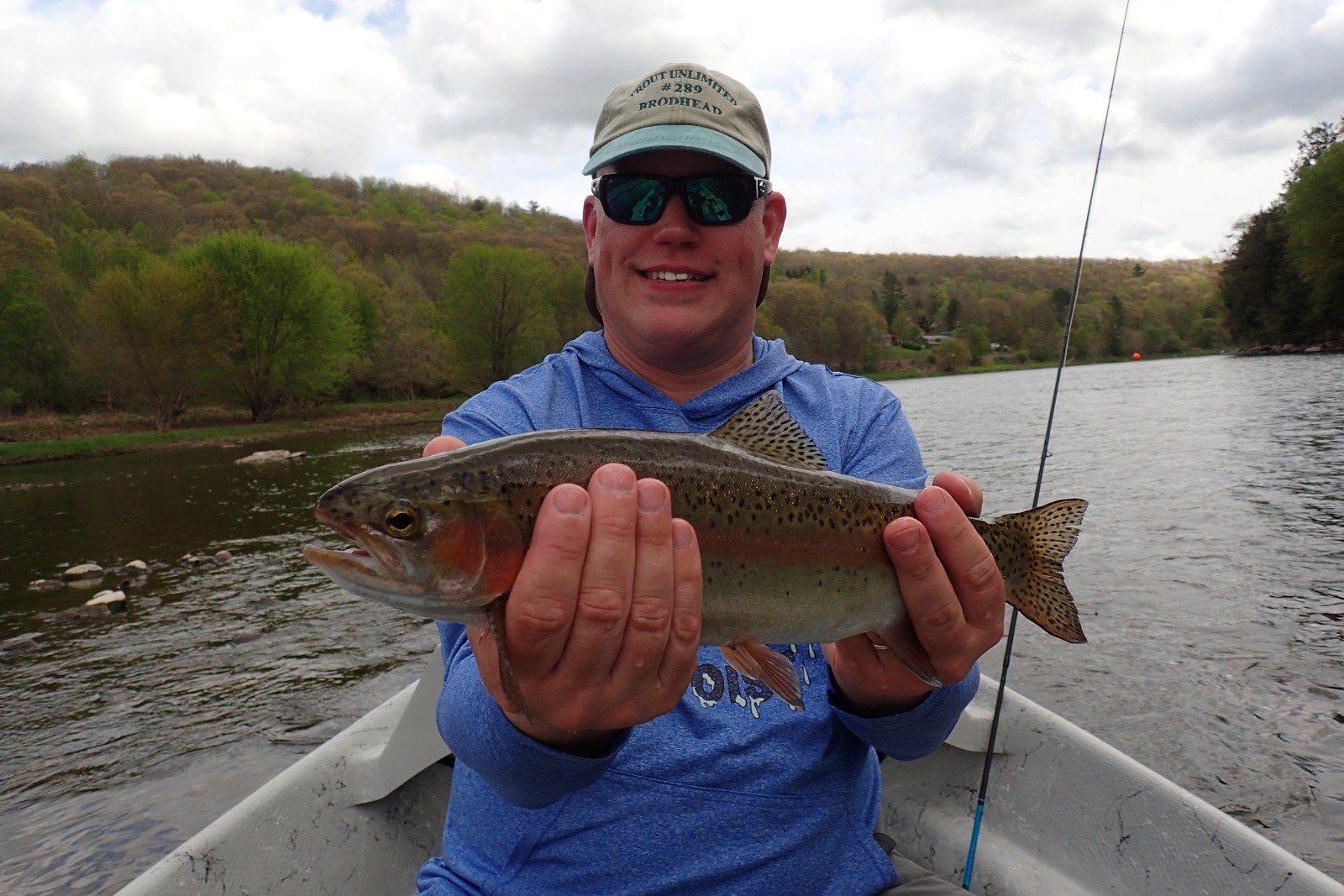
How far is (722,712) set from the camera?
262 cm

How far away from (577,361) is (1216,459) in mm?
22629

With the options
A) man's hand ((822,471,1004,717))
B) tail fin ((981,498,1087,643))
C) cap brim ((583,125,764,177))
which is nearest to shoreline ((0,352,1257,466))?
cap brim ((583,125,764,177))

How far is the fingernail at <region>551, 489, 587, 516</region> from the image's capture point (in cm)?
191

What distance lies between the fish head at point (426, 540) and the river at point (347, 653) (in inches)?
215

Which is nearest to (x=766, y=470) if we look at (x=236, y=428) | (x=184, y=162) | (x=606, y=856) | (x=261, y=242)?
(x=606, y=856)

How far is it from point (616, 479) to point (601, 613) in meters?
0.33

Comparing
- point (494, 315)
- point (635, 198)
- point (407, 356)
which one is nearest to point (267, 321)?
point (407, 356)

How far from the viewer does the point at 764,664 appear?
91.5 inches

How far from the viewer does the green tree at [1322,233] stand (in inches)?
2317

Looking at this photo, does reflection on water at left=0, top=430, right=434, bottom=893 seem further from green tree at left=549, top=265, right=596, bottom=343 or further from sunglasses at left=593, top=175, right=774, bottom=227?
green tree at left=549, top=265, right=596, bottom=343

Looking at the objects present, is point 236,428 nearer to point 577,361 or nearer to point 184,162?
point 577,361

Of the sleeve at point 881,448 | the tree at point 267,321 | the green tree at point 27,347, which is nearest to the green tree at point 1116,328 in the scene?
the tree at point 267,321

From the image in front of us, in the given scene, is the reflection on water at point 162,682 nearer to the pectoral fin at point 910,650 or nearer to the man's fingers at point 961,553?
the pectoral fin at point 910,650

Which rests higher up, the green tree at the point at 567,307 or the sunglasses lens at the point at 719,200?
the sunglasses lens at the point at 719,200
